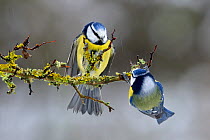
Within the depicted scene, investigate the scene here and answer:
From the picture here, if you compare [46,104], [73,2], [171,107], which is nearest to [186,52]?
[171,107]

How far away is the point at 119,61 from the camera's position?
2.06 metres

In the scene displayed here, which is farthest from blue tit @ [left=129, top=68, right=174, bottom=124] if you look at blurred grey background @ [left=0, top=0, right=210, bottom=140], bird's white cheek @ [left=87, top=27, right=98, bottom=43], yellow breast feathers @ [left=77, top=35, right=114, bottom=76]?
blurred grey background @ [left=0, top=0, right=210, bottom=140]

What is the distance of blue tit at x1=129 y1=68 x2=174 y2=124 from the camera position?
49 cm

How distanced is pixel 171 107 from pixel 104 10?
2.92ft

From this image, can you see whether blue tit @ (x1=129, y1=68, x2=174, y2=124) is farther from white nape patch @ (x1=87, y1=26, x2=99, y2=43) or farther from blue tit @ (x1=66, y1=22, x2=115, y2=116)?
white nape patch @ (x1=87, y1=26, x2=99, y2=43)

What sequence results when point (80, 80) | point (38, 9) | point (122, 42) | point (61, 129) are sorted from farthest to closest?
point (38, 9)
point (122, 42)
point (61, 129)
point (80, 80)

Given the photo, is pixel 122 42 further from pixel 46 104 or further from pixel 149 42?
pixel 46 104

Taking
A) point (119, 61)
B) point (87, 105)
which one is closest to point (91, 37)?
point (87, 105)

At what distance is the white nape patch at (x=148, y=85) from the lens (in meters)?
0.49

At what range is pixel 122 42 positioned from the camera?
7.11ft

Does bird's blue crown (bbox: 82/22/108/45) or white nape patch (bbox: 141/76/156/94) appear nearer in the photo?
white nape patch (bbox: 141/76/156/94)

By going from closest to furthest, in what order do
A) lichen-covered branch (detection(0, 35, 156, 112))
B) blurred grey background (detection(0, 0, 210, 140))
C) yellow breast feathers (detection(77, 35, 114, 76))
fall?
lichen-covered branch (detection(0, 35, 156, 112)), yellow breast feathers (detection(77, 35, 114, 76)), blurred grey background (detection(0, 0, 210, 140))

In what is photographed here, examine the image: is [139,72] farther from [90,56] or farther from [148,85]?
[90,56]

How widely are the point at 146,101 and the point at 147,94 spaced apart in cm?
1
